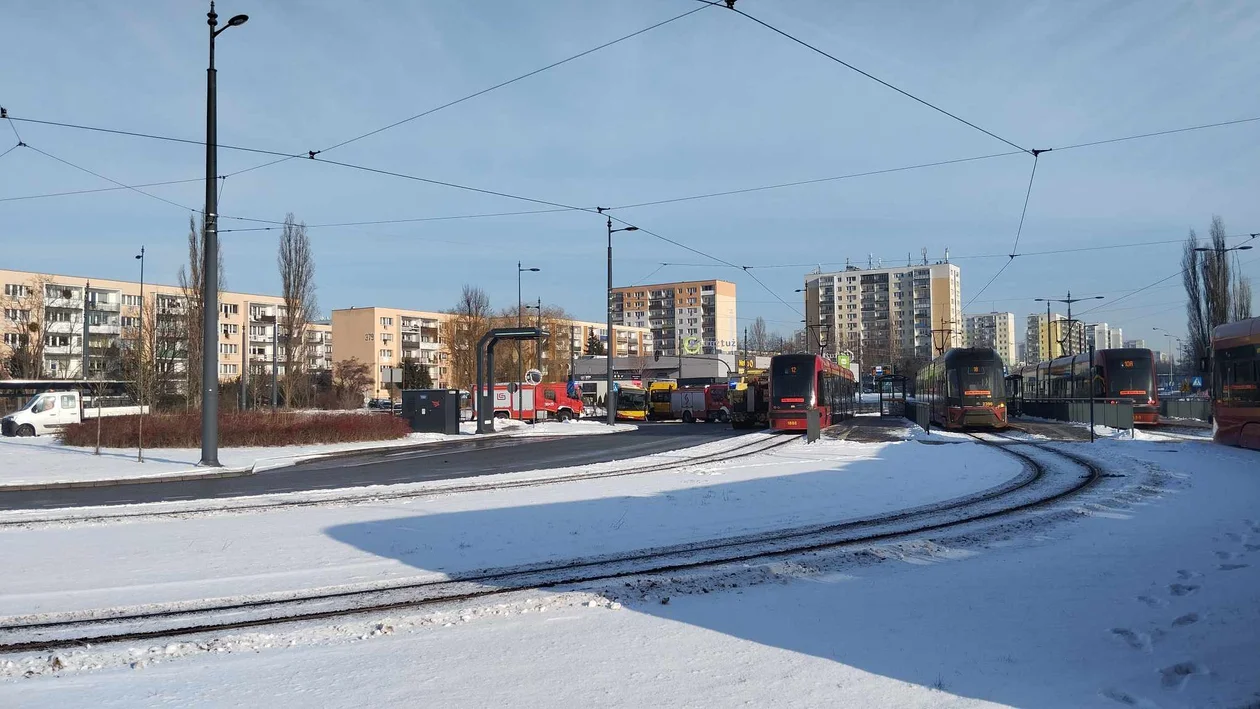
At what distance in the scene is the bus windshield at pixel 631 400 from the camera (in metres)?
55.5

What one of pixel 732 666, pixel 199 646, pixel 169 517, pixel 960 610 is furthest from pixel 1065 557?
pixel 169 517

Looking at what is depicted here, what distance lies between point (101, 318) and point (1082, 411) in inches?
3432

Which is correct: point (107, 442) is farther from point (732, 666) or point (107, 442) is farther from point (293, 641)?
point (732, 666)

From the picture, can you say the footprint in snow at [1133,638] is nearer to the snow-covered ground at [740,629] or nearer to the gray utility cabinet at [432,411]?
the snow-covered ground at [740,629]

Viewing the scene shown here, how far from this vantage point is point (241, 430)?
28.2 metres

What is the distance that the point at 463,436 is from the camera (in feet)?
114

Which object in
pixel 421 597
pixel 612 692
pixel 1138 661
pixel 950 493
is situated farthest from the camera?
pixel 950 493

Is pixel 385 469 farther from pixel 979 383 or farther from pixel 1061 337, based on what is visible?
pixel 1061 337

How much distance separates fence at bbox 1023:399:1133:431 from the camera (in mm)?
30297

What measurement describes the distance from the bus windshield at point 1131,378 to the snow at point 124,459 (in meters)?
26.3

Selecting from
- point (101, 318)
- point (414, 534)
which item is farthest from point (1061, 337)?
point (414, 534)

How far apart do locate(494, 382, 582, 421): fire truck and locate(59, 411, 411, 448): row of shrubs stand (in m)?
14.7

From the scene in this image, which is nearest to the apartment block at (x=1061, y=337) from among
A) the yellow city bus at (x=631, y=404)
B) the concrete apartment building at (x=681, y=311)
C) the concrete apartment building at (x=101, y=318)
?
the yellow city bus at (x=631, y=404)

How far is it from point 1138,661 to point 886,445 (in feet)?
63.3
